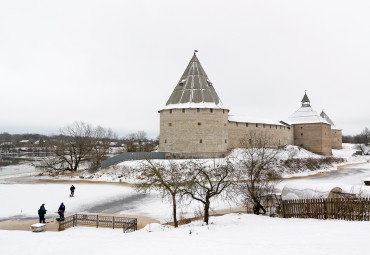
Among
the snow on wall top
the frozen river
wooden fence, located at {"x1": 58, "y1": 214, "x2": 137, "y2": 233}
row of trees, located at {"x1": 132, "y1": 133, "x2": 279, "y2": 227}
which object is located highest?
the snow on wall top

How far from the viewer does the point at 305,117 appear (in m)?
42.8

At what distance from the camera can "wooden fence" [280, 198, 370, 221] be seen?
27.2ft

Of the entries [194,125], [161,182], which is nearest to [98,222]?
[161,182]

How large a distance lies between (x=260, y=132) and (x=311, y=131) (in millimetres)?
11768

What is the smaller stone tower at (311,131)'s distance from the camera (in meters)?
40.3

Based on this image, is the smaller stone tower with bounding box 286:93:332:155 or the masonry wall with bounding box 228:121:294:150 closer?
the masonry wall with bounding box 228:121:294:150

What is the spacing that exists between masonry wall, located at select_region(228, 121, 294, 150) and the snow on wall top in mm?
2418

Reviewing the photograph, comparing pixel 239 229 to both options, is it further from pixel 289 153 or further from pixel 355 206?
pixel 289 153

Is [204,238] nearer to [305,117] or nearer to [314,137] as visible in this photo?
[314,137]

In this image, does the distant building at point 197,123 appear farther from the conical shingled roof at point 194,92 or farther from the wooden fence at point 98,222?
the wooden fence at point 98,222

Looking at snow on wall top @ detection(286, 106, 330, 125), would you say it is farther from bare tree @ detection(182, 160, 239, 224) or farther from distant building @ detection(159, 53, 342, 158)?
bare tree @ detection(182, 160, 239, 224)

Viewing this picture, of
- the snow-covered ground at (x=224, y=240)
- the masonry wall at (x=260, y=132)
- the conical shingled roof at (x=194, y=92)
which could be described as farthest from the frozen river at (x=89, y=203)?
the masonry wall at (x=260, y=132)

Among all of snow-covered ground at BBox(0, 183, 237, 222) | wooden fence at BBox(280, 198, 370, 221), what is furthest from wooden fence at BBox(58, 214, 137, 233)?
wooden fence at BBox(280, 198, 370, 221)

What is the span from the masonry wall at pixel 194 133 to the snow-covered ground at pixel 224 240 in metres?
18.6
